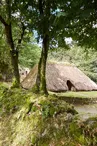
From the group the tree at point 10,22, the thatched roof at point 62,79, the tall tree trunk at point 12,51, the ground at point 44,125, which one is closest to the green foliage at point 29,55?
the thatched roof at point 62,79

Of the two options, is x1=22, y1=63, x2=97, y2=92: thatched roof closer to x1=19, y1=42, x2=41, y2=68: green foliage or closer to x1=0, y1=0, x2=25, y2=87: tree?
x1=19, y1=42, x2=41, y2=68: green foliage

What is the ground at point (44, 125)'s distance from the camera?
2.66 m

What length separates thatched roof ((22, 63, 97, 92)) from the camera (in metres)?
21.2

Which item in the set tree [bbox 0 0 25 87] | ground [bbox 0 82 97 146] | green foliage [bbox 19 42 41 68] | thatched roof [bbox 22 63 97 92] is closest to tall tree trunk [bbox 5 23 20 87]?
tree [bbox 0 0 25 87]

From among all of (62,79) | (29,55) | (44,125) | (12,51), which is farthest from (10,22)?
(29,55)

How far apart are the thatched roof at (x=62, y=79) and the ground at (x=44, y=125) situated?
54.2 ft

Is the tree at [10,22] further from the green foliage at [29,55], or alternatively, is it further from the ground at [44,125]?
the green foliage at [29,55]

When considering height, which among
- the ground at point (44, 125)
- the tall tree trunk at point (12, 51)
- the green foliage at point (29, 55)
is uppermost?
the green foliage at point (29, 55)

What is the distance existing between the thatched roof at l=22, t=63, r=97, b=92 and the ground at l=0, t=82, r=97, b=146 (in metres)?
16.5

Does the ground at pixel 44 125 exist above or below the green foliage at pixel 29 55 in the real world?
below

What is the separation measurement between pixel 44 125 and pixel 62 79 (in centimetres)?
2014

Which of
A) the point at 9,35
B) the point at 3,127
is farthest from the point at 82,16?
the point at 9,35

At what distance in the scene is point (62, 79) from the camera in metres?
23.1

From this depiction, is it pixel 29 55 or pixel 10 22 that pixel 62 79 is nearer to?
pixel 29 55
